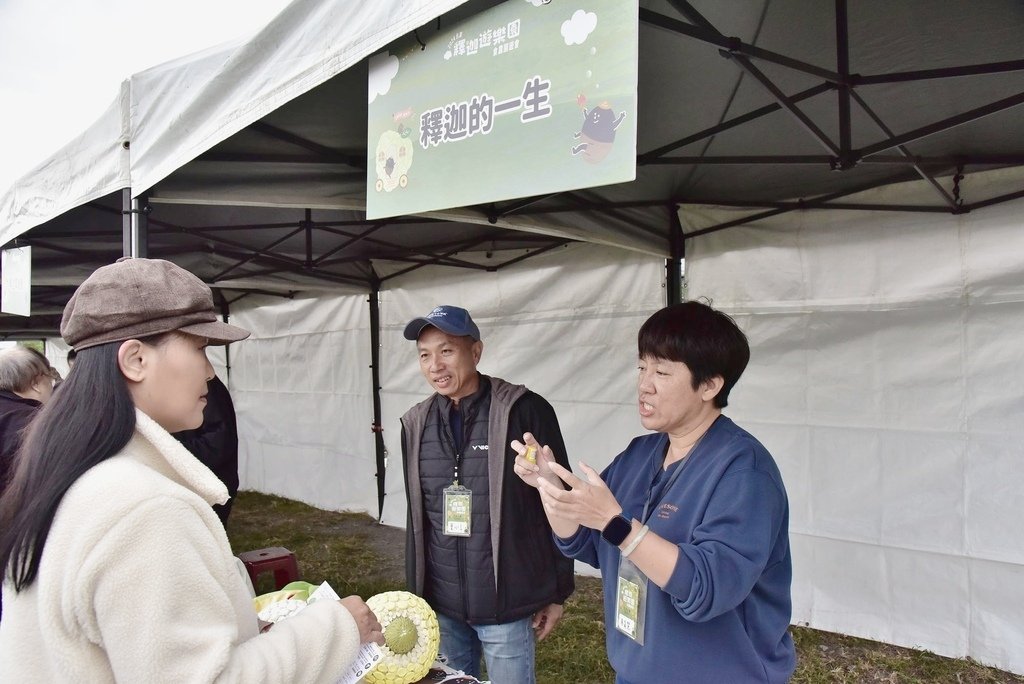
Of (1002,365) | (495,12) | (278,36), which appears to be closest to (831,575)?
(1002,365)

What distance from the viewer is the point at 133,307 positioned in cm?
80

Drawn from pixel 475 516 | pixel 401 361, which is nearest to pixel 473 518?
pixel 475 516

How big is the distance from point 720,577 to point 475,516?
2.83ft

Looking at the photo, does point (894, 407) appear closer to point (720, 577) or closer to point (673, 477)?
point (673, 477)

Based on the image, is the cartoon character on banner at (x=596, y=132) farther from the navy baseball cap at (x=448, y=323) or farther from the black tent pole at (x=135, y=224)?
the black tent pole at (x=135, y=224)

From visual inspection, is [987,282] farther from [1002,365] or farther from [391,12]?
[391,12]

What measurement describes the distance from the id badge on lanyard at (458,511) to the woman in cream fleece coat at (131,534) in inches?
35.4

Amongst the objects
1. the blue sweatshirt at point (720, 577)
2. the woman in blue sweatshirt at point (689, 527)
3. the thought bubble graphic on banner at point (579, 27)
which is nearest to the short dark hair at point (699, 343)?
the woman in blue sweatshirt at point (689, 527)

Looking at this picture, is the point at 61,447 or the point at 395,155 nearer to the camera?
the point at 61,447

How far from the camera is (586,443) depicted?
379 centimetres

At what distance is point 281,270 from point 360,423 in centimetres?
143

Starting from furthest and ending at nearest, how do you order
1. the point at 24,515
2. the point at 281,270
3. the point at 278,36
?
the point at 281,270 → the point at 278,36 → the point at 24,515

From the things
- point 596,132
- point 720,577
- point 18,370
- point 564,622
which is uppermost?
point 596,132

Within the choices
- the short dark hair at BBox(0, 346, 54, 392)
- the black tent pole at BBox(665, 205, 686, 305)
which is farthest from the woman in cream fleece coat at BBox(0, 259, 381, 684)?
the black tent pole at BBox(665, 205, 686, 305)
